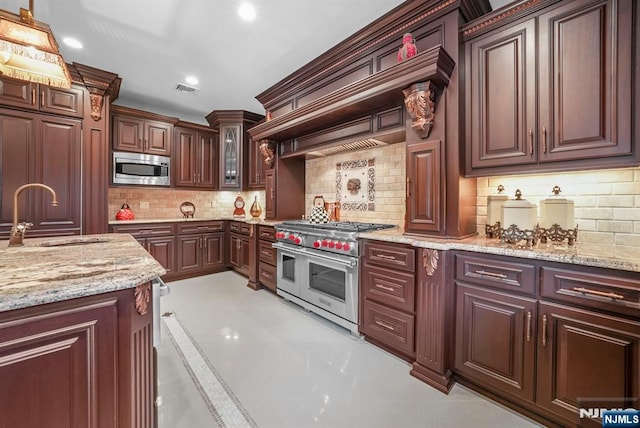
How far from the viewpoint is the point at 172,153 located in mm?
4457

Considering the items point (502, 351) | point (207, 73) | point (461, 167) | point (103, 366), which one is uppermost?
point (207, 73)

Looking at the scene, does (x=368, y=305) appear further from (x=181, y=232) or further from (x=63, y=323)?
(x=181, y=232)

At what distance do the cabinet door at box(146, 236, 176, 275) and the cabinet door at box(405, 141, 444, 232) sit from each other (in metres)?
3.60

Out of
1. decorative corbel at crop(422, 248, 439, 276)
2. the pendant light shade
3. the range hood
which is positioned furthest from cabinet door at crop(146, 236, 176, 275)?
decorative corbel at crop(422, 248, 439, 276)

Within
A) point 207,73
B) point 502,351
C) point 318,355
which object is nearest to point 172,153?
point 207,73

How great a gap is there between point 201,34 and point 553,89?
2.86 metres

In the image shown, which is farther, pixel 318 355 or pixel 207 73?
pixel 207 73

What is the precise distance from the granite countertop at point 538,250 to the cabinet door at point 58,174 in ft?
11.9

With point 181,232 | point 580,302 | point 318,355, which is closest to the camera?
point 580,302

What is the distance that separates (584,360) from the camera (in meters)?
1.36

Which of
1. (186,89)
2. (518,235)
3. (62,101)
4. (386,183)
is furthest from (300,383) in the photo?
(62,101)

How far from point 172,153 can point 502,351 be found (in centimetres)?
489

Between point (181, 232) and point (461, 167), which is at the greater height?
point (461, 167)

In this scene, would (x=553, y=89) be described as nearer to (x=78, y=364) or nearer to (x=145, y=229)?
(x=78, y=364)
